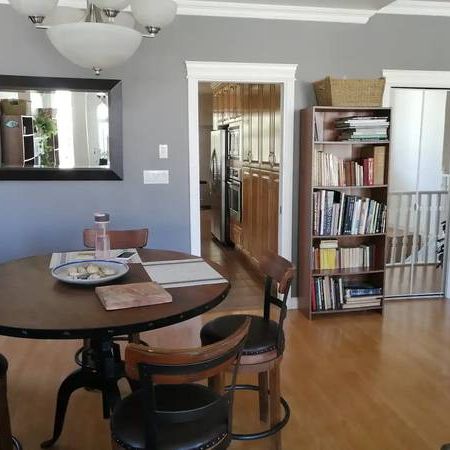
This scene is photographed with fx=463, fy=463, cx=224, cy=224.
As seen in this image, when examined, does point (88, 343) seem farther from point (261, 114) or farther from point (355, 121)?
point (261, 114)

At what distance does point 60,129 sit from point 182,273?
193cm

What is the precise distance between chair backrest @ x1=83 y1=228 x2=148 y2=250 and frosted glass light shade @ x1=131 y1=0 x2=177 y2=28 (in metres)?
1.34

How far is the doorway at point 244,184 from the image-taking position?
432 centimetres

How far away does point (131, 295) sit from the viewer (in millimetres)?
1799

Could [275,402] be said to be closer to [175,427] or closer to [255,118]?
[175,427]

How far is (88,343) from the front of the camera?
2.70m

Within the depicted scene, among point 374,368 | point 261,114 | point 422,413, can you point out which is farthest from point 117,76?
point 422,413

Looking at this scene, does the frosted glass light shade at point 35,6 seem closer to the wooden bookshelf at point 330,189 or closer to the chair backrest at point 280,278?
the chair backrest at point 280,278

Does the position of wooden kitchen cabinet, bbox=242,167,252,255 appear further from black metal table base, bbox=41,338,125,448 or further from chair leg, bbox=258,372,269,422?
black metal table base, bbox=41,338,125,448

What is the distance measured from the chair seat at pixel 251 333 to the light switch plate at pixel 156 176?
170 cm

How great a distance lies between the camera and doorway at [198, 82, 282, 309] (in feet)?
14.2

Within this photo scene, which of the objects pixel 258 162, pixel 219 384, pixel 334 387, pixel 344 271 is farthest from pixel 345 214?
pixel 219 384

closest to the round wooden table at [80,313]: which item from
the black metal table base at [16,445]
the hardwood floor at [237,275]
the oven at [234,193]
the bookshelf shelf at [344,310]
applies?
the black metal table base at [16,445]

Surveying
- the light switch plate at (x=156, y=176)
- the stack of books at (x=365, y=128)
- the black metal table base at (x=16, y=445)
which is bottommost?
the black metal table base at (x=16, y=445)
